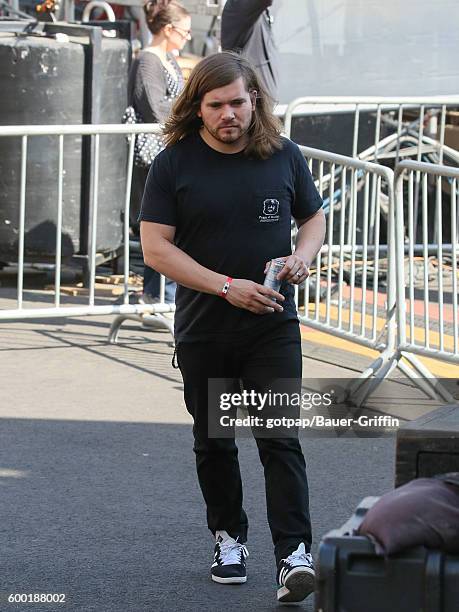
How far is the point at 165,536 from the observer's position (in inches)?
196

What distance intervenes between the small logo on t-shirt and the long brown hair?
15 centimetres

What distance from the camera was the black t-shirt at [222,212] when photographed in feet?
14.2

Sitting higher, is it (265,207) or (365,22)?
(365,22)

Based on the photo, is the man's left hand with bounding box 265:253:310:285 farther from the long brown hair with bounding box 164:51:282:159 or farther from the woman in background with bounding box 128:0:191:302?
the woman in background with bounding box 128:0:191:302

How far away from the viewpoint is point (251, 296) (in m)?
4.24

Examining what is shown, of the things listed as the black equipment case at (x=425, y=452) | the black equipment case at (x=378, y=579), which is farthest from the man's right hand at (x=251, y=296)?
the black equipment case at (x=378, y=579)

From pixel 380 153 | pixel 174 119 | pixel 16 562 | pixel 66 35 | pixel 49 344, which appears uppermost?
pixel 66 35

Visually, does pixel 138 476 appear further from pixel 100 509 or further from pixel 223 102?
pixel 223 102

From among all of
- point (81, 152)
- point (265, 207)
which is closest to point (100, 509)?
point (265, 207)

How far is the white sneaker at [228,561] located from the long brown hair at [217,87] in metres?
1.35

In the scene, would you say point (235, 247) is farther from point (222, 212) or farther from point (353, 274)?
point (353, 274)

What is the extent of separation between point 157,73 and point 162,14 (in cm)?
40

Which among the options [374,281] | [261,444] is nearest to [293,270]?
[261,444]

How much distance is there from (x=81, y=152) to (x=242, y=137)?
521 cm
